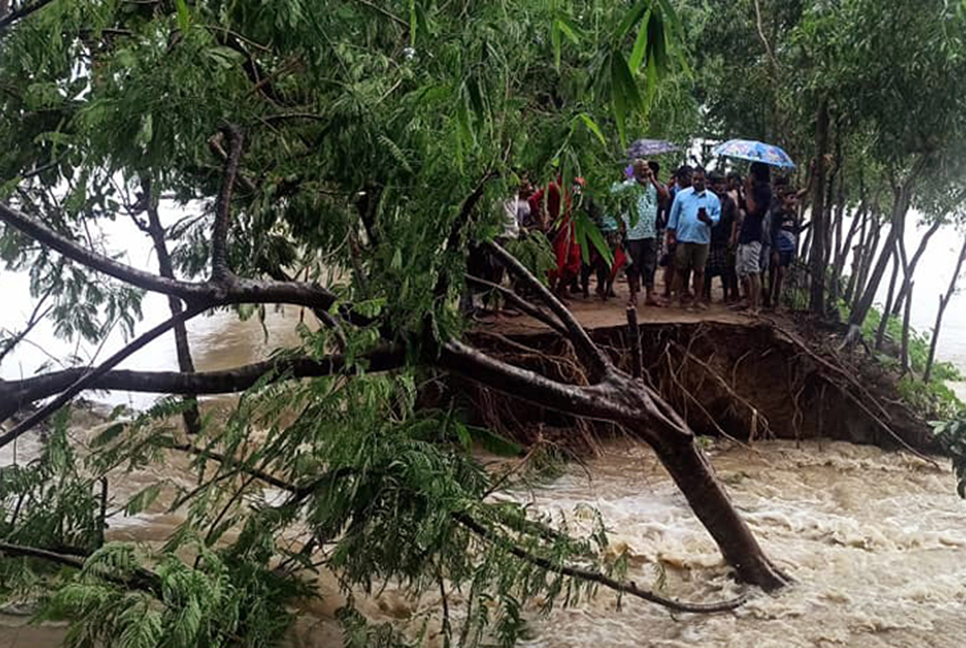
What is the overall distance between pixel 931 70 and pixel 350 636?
20.8 feet

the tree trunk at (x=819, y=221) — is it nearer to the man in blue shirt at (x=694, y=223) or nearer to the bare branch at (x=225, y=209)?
the man in blue shirt at (x=694, y=223)

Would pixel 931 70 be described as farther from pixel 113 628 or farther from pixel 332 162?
pixel 113 628

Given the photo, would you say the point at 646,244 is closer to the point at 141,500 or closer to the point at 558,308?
the point at 558,308

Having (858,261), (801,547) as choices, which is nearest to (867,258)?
(858,261)

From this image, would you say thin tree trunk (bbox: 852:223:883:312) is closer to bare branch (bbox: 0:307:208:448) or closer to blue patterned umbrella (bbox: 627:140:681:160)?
blue patterned umbrella (bbox: 627:140:681:160)

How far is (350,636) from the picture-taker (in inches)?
150

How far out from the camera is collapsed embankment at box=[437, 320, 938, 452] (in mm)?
8734

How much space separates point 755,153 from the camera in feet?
29.5

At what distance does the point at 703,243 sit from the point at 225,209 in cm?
640

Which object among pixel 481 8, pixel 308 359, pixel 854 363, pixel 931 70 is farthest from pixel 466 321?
pixel 854 363

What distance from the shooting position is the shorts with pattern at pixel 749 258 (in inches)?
361

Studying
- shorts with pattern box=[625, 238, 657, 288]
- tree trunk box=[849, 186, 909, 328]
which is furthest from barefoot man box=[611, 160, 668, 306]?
tree trunk box=[849, 186, 909, 328]

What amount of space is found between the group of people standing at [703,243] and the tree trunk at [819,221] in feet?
0.74

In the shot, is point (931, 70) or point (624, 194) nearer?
point (624, 194)
